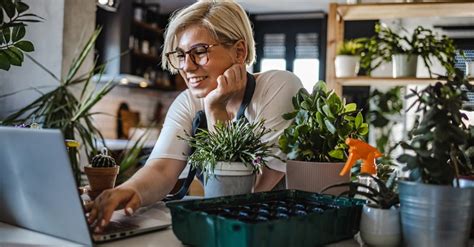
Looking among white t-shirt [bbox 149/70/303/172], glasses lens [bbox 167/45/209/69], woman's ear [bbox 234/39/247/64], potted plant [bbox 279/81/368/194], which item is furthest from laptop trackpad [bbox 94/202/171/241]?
woman's ear [bbox 234/39/247/64]

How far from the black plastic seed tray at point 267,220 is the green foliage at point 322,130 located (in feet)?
0.49

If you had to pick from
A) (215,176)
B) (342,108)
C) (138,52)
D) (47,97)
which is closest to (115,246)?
(215,176)

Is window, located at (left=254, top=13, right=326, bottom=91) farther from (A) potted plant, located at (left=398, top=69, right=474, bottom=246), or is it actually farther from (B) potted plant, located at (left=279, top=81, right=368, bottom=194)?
(A) potted plant, located at (left=398, top=69, right=474, bottom=246)

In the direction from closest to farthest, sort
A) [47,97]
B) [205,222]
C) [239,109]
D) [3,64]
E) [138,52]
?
1. [205,222]
2. [3,64]
3. [239,109]
4. [47,97]
5. [138,52]

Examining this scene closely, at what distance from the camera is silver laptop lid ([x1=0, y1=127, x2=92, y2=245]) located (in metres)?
0.79

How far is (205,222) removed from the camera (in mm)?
804

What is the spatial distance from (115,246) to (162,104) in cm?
672

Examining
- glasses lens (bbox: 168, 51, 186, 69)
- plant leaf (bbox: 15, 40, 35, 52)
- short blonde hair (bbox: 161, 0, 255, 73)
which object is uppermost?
short blonde hair (bbox: 161, 0, 255, 73)

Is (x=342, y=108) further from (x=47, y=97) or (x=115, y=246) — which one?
(x=47, y=97)

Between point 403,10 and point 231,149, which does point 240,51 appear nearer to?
point 231,149

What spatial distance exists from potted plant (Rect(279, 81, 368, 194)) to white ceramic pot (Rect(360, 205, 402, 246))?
0.24 meters

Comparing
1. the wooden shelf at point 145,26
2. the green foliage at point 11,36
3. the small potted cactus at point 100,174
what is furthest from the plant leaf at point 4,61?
the wooden shelf at point 145,26

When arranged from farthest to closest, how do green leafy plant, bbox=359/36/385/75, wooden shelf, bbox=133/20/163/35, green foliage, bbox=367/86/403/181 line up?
wooden shelf, bbox=133/20/163/35 < green foliage, bbox=367/86/403/181 < green leafy plant, bbox=359/36/385/75

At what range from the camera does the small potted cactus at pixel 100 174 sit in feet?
3.82
